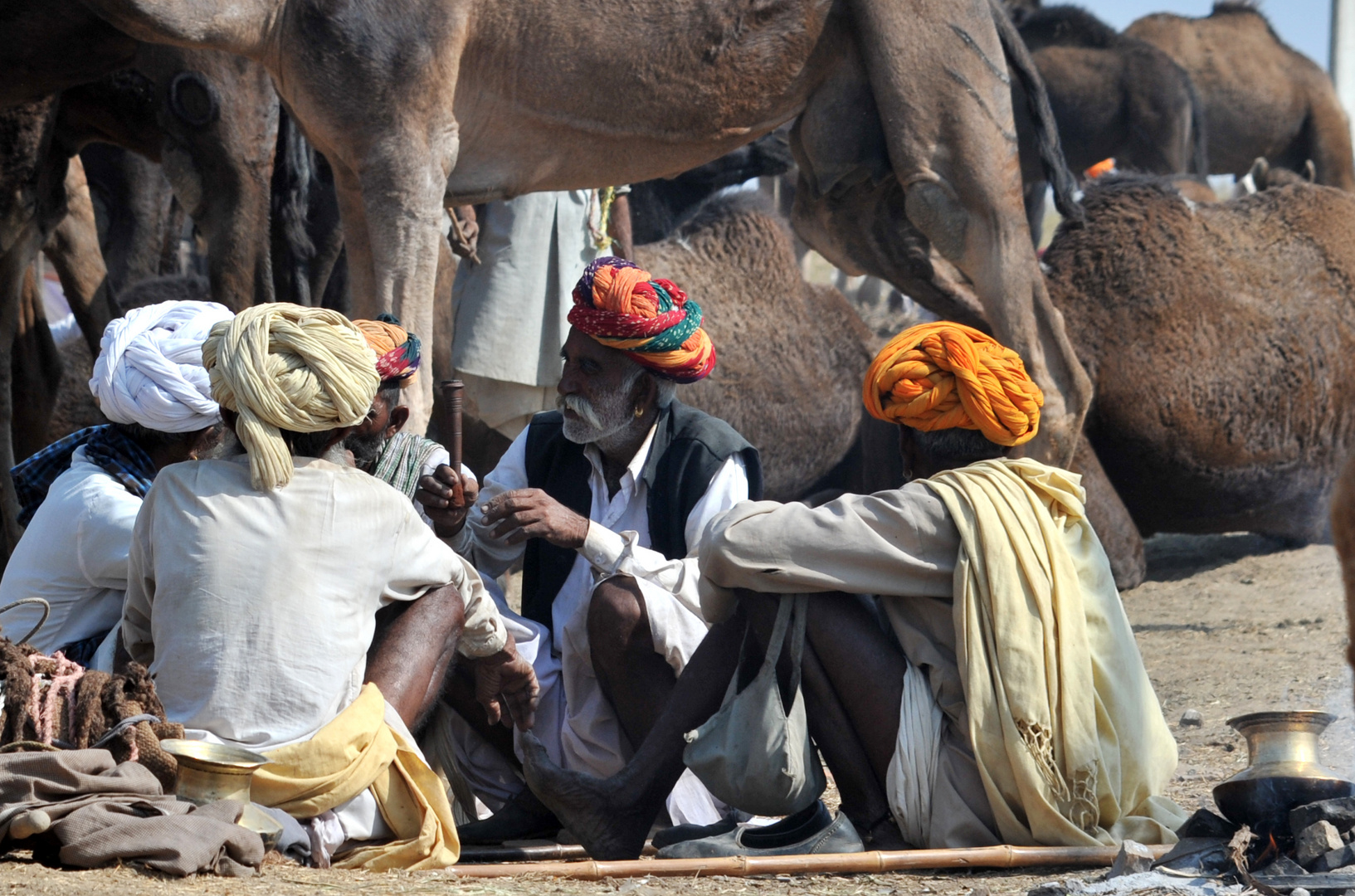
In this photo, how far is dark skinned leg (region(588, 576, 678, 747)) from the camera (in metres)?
3.57

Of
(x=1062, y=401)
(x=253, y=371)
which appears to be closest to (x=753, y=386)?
(x=1062, y=401)

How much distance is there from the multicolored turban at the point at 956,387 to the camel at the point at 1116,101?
10483 millimetres

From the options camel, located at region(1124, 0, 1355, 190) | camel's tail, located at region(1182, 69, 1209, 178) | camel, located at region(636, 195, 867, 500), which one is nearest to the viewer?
camel, located at region(636, 195, 867, 500)

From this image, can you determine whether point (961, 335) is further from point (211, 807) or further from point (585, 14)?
point (585, 14)

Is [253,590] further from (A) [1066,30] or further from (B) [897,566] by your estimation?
(A) [1066,30]

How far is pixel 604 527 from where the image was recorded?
3.82 meters

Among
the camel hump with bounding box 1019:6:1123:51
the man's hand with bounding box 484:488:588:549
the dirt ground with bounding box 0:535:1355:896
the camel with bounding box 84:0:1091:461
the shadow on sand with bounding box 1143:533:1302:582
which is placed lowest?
the shadow on sand with bounding box 1143:533:1302:582

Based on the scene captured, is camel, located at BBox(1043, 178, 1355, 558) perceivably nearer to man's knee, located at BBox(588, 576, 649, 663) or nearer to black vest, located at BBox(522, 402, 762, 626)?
black vest, located at BBox(522, 402, 762, 626)

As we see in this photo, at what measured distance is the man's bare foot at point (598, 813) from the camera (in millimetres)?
3379

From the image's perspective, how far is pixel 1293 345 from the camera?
7.73 meters

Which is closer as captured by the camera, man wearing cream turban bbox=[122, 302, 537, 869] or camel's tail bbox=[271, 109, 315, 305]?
man wearing cream turban bbox=[122, 302, 537, 869]

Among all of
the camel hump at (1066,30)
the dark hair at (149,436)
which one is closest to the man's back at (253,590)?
the dark hair at (149,436)

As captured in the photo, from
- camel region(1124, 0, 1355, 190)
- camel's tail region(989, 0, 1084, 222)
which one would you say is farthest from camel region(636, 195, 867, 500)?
camel region(1124, 0, 1355, 190)

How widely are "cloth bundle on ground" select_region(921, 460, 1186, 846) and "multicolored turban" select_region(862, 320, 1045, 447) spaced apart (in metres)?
0.14
